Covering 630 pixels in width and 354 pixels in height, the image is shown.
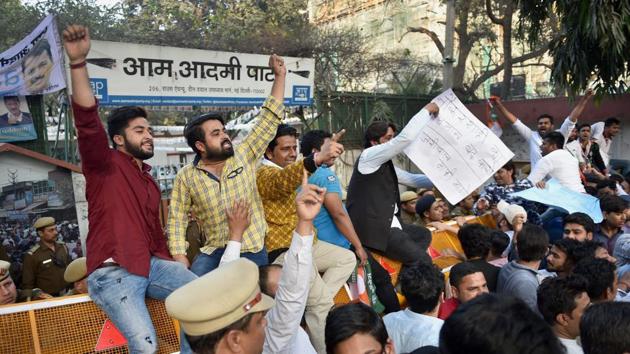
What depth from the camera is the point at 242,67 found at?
8.20m

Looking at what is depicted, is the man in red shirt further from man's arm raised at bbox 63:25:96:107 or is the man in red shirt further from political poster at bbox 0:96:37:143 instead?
political poster at bbox 0:96:37:143

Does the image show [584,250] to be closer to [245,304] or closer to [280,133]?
[280,133]

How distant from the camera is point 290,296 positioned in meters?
2.33

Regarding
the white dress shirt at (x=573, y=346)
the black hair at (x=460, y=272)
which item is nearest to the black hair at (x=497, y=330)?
the white dress shirt at (x=573, y=346)

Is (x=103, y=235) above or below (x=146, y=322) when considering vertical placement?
above

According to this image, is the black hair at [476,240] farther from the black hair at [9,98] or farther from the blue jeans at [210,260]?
the black hair at [9,98]

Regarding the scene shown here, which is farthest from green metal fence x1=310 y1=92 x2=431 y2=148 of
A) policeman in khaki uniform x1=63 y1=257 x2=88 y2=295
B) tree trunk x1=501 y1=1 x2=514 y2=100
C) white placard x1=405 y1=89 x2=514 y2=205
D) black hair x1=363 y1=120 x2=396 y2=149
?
policeman in khaki uniform x1=63 y1=257 x2=88 y2=295

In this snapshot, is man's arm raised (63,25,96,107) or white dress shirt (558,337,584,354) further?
white dress shirt (558,337,584,354)

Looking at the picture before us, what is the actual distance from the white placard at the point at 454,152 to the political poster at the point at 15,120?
5.46 meters

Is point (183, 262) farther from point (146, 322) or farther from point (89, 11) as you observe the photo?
point (89, 11)

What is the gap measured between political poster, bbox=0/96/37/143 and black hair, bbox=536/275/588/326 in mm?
6929

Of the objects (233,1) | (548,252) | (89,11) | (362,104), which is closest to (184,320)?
(548,252)

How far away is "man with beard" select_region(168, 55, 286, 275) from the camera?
10.8 feet

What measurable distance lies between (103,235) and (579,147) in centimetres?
706
